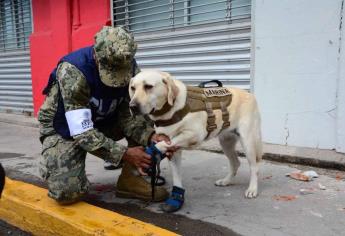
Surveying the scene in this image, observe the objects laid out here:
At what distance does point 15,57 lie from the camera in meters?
9.63

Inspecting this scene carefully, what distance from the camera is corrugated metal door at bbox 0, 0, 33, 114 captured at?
30.8 ft

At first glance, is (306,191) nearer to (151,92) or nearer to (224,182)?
(224,182)

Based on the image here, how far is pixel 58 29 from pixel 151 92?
576 cm

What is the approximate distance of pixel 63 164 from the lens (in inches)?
127

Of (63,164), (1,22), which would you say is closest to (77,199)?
(63,164)

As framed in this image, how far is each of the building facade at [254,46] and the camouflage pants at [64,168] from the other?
2562 mm

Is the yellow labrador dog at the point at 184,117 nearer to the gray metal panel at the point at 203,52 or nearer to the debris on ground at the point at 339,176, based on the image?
the debris on ground at the point at 339,176

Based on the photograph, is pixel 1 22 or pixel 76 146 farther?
pixel 1 22

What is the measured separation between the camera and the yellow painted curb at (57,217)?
9.12 feet

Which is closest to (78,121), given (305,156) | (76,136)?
(76,136)

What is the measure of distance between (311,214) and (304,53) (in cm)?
213

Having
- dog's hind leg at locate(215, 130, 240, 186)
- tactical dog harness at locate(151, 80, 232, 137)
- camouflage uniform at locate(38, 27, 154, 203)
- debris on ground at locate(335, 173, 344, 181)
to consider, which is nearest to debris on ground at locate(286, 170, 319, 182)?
debris on ground at locate(335, 173, 344, 181)

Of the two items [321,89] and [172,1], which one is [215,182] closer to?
[321,89]

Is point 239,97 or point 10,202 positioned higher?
point 239,97
